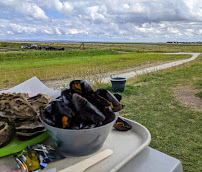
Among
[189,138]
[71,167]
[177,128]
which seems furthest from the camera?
[177,128]

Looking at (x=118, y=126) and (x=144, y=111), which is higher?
(x=118, y=126)

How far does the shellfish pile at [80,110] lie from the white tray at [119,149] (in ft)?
0.75

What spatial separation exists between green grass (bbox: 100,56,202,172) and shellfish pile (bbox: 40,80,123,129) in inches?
104

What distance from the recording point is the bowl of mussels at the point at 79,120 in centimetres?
96

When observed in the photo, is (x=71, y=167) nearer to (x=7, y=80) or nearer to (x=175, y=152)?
(x=175, y=152)

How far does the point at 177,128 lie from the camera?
4.48 meters

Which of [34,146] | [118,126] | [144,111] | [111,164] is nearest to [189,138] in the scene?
[144,111]

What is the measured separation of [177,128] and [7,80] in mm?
9142

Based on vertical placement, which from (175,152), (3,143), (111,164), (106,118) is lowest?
(175,152)

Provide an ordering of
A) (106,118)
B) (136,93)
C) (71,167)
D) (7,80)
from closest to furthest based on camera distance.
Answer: (71,167) → (106,118) → (136,93) → (7,80)

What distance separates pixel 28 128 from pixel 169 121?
439 cm

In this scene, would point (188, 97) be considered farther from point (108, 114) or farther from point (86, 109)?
point (86, 109)

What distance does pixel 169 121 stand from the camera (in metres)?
4.89

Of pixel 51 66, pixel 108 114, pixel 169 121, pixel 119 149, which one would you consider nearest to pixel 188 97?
pixel 169 121
